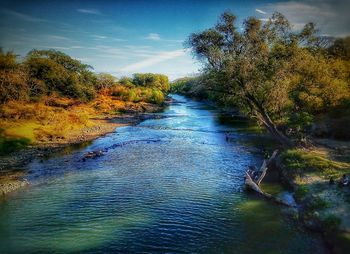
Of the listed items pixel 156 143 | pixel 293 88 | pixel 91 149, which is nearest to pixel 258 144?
pixel 293 88

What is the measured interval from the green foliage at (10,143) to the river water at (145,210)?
330 inches

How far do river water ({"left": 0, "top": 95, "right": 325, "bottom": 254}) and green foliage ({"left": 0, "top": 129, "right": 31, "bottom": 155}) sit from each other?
27.5 ft

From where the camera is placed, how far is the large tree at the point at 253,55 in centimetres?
3700

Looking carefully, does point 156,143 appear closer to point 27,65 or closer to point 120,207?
point 120,207

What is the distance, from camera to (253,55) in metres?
37.6

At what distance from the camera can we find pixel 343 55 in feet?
183

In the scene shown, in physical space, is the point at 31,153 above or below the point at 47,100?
below

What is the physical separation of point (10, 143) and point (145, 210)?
113 feet

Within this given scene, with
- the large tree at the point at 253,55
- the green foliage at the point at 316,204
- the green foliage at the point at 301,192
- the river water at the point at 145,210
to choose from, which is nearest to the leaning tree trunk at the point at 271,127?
the large tree at the point at 253,55

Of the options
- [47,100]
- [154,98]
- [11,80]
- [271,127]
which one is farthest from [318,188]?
[154,98]

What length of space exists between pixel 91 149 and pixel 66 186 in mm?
19294

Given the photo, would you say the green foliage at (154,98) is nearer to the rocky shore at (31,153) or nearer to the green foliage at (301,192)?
the rocky shore at (31,153)

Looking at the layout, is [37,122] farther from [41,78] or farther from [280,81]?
[280,81]

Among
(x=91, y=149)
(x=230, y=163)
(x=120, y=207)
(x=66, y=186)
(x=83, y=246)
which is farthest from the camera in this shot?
(x=91, y=149)
